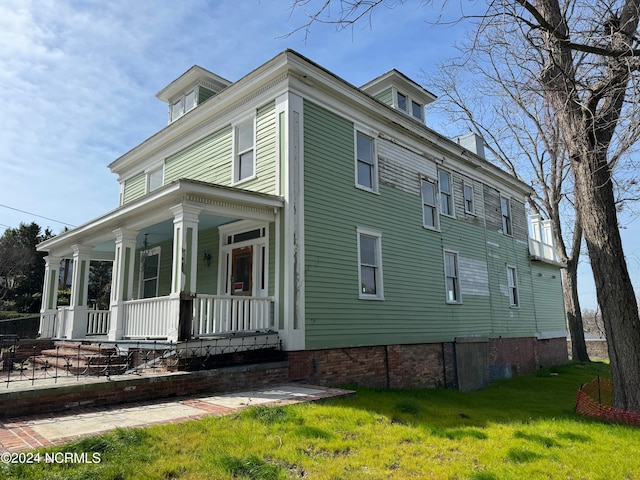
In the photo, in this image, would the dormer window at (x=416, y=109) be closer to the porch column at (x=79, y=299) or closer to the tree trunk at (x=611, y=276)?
the tree trunk at (x=611, y=276)

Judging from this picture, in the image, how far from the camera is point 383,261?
12016mm

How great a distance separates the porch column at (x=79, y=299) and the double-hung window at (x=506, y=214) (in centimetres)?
1551

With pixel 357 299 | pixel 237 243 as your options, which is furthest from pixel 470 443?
pixel 237 243

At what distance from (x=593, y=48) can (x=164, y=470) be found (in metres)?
8.23

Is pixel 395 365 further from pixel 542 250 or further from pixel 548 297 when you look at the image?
pixel 542 250

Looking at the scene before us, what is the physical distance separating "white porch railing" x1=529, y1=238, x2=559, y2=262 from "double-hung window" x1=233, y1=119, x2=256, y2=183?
1501cm

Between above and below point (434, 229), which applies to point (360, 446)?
below

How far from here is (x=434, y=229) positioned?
1440cm

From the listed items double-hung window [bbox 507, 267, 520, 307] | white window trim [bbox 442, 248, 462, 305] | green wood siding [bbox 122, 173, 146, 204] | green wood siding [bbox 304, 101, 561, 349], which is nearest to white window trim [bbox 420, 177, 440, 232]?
green wood siding [bbox 304, 101, 561, 349]

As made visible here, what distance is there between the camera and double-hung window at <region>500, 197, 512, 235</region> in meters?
19.0

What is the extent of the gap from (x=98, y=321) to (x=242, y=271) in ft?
16.1

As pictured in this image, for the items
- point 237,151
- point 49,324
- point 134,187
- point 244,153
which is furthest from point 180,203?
point 134,187

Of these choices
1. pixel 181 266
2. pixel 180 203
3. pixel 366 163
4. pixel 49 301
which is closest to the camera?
pixel 181 266

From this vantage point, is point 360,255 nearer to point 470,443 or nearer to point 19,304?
point 470,443
